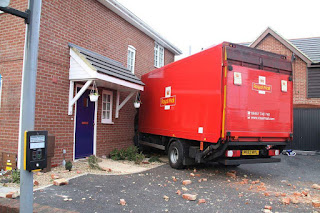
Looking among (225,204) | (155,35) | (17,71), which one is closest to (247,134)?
(225,204)

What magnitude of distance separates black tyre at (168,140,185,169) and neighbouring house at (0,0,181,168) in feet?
8.21

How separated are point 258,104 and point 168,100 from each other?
3114 mm

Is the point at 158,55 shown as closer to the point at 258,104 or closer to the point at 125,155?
the point at 125,155

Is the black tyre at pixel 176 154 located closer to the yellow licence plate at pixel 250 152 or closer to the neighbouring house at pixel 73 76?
the yellow licence plate at pixel 250 152

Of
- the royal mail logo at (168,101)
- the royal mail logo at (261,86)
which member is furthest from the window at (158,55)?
the royal mail logo at (261,86)

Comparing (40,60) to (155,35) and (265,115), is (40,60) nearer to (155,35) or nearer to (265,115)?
(265,115)

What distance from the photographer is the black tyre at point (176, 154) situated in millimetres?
7844

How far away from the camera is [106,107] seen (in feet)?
31.8

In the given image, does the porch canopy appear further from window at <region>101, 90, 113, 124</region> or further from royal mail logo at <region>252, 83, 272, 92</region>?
royal mail logo at <region>252, 83, 272, 92</region>

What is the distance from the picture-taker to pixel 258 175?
25.4 feet

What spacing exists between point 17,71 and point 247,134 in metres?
6.29

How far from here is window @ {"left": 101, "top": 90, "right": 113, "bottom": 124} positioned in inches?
373

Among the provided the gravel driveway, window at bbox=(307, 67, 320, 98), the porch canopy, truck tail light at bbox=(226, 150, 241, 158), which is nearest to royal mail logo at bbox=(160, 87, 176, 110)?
the porch canopy

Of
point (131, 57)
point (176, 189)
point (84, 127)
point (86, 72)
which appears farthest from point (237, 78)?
point (131, 57)
